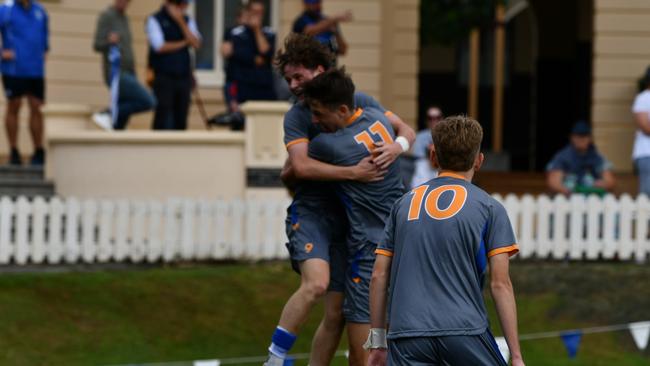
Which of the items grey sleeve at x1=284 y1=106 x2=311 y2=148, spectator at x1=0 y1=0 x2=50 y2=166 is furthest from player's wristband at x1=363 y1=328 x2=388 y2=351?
spectator at x1=0 y1=0 x2=50 y2=166

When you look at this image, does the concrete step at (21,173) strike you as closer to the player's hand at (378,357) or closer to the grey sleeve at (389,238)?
the player's hand at (378,357)

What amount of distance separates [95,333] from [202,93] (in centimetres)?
767

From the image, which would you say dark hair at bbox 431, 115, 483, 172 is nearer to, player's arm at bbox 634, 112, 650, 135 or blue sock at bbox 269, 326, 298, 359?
blue sock at bbox 269, 326, 298, 359

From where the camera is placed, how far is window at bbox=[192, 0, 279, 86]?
19844mm

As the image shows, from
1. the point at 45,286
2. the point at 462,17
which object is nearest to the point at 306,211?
the point at 45,286

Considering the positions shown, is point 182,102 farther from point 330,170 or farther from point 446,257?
point 446,257

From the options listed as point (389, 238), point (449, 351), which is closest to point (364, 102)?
point (389, 238)

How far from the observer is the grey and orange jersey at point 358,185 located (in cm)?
834

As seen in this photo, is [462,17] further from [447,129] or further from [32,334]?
[447,129]

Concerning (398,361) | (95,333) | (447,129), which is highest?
(447,129)

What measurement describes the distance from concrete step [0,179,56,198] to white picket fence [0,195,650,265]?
3.39 ft

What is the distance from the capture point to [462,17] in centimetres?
2269

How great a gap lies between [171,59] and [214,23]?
3943 millimetres

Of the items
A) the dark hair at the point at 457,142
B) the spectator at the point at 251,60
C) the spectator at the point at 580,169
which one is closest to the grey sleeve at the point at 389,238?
the dark hair at the point at 457,142
